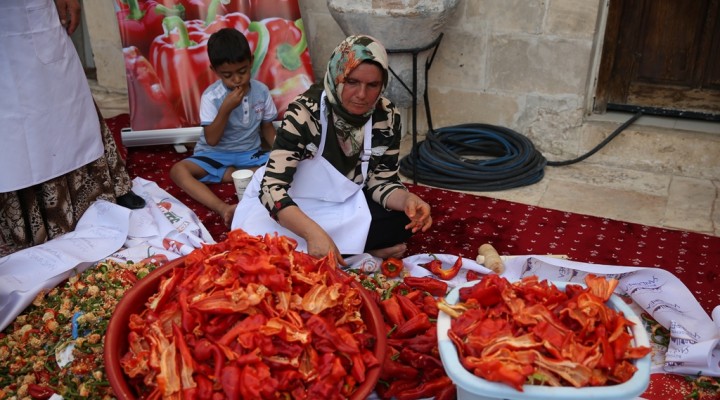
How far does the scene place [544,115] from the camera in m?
3.94

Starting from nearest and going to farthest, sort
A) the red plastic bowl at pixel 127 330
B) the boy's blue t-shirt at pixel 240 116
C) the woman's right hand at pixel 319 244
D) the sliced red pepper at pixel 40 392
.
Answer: the red plastic bowl at pixel 127 330 < the sliced red pepper at pixel 40 392 < the woman's right hand at pixel 319 244 < the boy's blue t-shirt at pixel 240 116

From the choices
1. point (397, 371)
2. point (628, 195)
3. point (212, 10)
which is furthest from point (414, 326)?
point (212, 10)

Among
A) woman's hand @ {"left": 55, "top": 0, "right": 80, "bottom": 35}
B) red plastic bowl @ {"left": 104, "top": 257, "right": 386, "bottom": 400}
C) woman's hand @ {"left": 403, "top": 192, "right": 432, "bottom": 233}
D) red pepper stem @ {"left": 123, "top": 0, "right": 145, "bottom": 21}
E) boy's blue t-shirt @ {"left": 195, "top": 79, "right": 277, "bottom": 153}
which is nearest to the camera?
red plastic bowl @ {"left": 104, "top": 257, "right": 386, "bottom": 400}

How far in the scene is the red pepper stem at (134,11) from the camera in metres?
4.04

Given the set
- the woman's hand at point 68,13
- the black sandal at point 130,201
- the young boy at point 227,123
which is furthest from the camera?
the young boy at point 227,123

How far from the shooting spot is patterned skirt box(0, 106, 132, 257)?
9.14 feet

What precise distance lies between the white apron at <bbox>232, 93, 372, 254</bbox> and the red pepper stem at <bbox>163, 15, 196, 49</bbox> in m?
1.89

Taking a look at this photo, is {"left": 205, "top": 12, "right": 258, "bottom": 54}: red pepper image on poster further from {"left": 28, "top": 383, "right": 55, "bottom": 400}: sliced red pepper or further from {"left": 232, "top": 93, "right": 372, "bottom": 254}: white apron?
{"left": 28, "top": 383, "right": 55, "bottom": 400}: sliced red pepper

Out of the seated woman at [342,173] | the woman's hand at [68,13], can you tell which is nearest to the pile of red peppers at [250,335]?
the seated woman at [342,173]

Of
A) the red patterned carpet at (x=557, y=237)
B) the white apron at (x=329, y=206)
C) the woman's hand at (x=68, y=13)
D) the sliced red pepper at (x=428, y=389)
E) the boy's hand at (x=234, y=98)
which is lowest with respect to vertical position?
the red patterned carpet at (x=557, y=237)

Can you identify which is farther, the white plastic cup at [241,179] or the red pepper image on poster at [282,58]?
the red pepper image on poster at [282,58]

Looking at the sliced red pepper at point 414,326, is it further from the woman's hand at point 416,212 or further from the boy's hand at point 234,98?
the boy's hand at point 234,98

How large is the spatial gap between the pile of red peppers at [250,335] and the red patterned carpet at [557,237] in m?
1.29

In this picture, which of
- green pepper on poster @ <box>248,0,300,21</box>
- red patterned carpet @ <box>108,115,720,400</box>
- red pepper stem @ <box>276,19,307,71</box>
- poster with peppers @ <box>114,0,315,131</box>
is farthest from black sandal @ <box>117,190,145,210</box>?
green pepper on poster @ <box>248,0,300,21</box>
